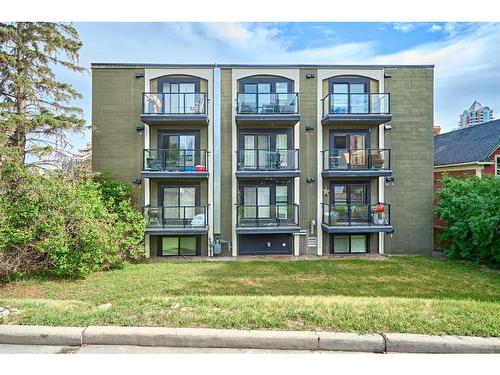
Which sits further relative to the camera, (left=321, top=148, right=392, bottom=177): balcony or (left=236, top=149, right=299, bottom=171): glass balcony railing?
(left=321, top=148, right=392, bottom=177): balcony

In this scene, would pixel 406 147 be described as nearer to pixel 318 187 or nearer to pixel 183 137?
pixel 318 187

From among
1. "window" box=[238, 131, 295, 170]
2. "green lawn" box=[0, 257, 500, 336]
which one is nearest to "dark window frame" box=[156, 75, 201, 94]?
"window" box=[238, 131, 295, 170]

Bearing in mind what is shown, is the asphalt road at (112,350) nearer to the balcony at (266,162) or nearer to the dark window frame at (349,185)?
the balcony at (266,162)

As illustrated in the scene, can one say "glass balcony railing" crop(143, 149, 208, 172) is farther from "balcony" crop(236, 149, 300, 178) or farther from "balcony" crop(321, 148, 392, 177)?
"balcony" crop(321, 148, 392, 177)

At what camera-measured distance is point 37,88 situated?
12.0 metres

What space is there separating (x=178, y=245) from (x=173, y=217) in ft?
5.09

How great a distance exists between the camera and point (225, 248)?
12.8 metres

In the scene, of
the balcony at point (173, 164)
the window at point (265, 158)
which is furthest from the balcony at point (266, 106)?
the balcony at point (173, 164)

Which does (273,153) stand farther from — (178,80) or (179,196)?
(178,80)

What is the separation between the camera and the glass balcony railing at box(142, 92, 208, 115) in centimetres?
1214

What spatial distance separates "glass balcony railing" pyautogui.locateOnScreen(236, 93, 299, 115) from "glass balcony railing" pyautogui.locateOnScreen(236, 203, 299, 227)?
4311 millimetres
